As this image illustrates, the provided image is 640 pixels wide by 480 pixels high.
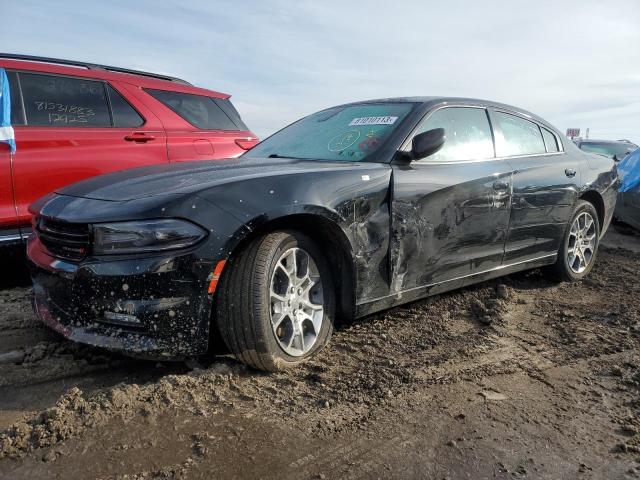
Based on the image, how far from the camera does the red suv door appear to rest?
3879 mm

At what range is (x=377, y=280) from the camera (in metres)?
2.97

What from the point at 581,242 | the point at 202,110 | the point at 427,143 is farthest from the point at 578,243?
the point at 202,110

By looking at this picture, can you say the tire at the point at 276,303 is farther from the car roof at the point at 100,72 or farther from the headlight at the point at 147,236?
the car roof at the point at 100,72

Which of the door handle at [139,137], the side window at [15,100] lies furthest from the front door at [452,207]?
the side window at [15,100]

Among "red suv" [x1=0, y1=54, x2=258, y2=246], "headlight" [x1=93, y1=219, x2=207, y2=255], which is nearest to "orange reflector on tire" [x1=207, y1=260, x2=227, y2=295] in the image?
"headlight" [x1=93, y1=219, x2=207, y2=255]

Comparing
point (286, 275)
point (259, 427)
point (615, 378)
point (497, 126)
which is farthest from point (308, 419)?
point (497, 126)

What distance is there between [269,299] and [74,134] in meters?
2.63

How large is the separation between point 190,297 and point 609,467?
5.92ft

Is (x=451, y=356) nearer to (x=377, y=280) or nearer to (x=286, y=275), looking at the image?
(x=377, y=280)

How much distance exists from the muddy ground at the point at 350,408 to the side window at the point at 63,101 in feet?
5.28

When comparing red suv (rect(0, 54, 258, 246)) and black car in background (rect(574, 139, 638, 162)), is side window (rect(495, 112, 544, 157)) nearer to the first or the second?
red suv (rect(0, 54, 258, 246))

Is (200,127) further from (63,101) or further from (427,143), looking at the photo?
(427,143)

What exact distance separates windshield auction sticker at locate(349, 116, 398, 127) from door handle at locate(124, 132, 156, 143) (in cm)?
197

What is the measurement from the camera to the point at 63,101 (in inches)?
166
